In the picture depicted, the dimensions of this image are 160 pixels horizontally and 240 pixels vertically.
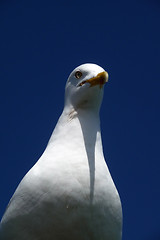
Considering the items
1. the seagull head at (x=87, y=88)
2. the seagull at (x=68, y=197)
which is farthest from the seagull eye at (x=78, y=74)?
the seagull at (x=68, y=197)

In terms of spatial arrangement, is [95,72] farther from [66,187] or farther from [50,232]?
[50,232]

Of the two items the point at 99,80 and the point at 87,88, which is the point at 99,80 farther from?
the point at 87,88

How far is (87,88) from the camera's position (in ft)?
20.4

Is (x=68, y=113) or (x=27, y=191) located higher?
(x=68, y=113)

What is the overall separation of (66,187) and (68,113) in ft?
5.58

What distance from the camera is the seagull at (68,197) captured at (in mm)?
4871

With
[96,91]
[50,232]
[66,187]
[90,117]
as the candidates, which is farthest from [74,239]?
[96,91]

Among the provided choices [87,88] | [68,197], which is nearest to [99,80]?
[87,88]

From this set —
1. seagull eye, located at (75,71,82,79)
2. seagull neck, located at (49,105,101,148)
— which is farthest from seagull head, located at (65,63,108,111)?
seagull neck, located at (49,105,101,148)

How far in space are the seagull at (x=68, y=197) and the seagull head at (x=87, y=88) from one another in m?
0.19

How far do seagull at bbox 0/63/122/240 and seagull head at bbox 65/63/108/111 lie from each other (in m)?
0.19

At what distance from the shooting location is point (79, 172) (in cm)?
518

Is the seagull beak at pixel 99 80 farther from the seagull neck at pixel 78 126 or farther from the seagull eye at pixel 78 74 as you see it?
the seagull neck at pixel 78 126

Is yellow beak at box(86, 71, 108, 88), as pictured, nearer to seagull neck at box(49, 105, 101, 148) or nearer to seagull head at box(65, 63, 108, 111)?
seagull head at box(65, 63, 108, 111)
